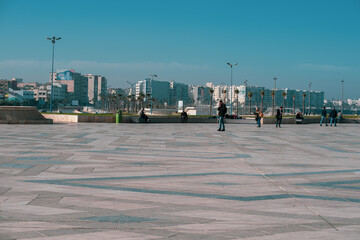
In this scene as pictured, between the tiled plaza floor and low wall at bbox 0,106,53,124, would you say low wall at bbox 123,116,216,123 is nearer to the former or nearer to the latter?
low wall at bbox 0,106,53,124

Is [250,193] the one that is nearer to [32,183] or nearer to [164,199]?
[164,199]

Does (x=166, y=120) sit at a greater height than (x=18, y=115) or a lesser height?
lesser

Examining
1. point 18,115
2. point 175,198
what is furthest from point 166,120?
point 175,198

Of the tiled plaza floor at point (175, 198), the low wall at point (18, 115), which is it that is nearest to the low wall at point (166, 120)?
the low wall at point (18, 115)

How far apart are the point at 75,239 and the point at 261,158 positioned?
6.87 meters

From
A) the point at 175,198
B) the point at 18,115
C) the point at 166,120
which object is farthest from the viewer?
the point at 166,120

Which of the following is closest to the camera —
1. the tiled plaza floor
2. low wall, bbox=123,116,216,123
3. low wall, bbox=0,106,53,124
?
the tiled plaza floor

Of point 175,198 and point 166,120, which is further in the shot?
point 166,120

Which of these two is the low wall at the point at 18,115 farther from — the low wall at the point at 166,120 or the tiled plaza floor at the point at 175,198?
the tiled plaza floor at the point at 175,198

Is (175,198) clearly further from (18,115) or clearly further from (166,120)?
(166,120)

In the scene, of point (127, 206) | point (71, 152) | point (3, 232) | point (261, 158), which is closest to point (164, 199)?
point (127, 206)

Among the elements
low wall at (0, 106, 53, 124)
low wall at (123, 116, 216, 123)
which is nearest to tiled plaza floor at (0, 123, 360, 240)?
low wall at (0, 106, 53, 124)

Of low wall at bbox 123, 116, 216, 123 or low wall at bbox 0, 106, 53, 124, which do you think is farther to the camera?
low wall at bbox 123, 116, 216, 123

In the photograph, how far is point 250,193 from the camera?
5590 mm
